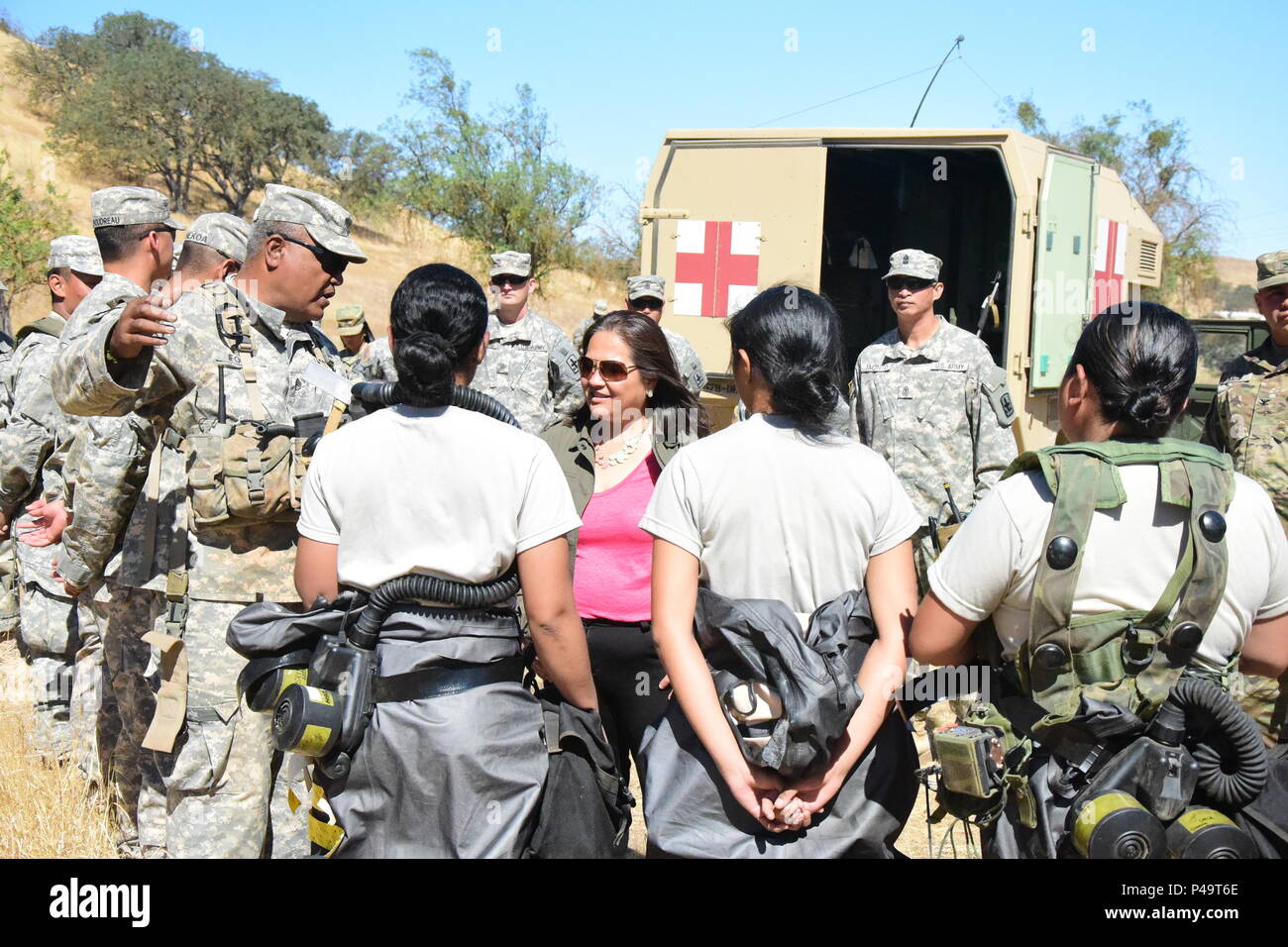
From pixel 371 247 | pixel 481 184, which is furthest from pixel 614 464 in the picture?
pixel 371 247

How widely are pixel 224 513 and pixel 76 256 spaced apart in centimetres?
260

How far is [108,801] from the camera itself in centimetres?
381

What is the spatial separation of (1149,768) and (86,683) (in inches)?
157

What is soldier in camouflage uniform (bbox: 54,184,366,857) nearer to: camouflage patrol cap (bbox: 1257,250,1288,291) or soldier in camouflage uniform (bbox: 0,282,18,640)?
soldier in camouflage uniform (bbox: 0,282,18,640)

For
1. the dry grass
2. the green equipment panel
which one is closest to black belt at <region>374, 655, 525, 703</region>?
the dry grass

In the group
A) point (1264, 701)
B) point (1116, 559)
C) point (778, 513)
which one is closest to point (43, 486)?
point (778, 513)

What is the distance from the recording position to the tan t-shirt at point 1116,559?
1969mm

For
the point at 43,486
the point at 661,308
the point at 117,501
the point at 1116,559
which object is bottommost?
the point at 43,486

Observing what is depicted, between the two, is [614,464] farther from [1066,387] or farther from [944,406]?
[944,406]

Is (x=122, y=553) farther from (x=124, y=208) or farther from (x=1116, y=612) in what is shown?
(x=1116, y=612)

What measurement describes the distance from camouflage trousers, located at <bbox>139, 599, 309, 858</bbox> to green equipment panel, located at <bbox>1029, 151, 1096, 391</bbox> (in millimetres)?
Result: 4467

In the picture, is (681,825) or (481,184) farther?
(481,184)

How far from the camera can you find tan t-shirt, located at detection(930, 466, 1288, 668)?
1.97 metres

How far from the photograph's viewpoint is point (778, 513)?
2.18 metres
